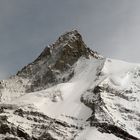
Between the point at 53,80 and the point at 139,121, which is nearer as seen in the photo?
the point at 139,121

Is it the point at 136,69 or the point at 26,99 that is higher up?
the point at 136,69

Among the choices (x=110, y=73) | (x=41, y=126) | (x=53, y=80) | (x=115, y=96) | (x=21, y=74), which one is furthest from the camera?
(x=21, y=74)

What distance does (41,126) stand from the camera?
178 ft

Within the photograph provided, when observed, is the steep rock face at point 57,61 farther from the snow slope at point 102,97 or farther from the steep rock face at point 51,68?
the snow slope at point 102,97

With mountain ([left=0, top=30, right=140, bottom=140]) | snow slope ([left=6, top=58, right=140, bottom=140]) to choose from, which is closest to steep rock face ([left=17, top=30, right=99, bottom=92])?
mountain ([left=0, top=30, right=140, bottom=140])

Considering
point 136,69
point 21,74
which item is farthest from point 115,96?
point 21,74

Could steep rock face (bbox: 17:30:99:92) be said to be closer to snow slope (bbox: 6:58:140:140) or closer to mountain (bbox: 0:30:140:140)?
mountain (bbox: 0:30:140:140)

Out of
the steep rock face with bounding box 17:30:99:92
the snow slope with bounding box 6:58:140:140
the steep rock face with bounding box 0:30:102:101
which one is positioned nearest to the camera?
the snow slope with bounding box 6:58:140:140

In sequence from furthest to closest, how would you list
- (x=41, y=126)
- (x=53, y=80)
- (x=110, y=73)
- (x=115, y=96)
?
1. (x=53, y=80)
2. (x=110, y=73)
3. (x=115, y=96)
4. (x=41, y=126)

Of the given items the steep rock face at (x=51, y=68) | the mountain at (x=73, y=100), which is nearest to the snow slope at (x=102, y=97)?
the mountain at (x=73, y=100)

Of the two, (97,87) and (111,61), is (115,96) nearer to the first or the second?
(97,87)

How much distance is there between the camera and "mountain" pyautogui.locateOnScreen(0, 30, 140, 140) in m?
53.3

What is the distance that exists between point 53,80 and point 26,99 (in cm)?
936

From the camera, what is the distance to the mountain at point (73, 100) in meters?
53.3
